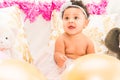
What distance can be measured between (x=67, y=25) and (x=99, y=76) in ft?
3.14

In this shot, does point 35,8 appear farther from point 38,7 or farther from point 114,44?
point 114,44

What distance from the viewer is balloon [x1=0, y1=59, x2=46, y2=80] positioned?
0.14 meters

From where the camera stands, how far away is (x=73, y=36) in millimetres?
1109

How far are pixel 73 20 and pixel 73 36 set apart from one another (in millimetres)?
71

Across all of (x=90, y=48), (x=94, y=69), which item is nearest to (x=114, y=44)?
(x=90, y=48)

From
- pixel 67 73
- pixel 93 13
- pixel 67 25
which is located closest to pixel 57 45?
pixel 67 25

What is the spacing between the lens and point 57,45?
3.80 ft

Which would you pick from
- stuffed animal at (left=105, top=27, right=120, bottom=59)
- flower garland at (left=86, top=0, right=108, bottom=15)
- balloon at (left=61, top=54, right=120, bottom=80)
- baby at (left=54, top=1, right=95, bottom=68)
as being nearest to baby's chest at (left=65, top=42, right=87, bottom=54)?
baby at (left=54, top=1, right=95, bottom=68)

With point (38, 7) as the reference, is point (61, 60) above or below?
below

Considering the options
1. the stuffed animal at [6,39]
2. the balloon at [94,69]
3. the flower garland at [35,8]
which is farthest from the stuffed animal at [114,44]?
the balloon at [94,69]

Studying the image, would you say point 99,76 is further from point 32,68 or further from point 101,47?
point 101,47

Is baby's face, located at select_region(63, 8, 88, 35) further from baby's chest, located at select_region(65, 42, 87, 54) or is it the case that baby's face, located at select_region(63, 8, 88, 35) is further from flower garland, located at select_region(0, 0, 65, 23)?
flower garland, located at select_region(0, 0, 65, 23)

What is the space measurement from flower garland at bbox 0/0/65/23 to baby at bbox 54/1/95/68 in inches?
13.4

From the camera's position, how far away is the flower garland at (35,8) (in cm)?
145
